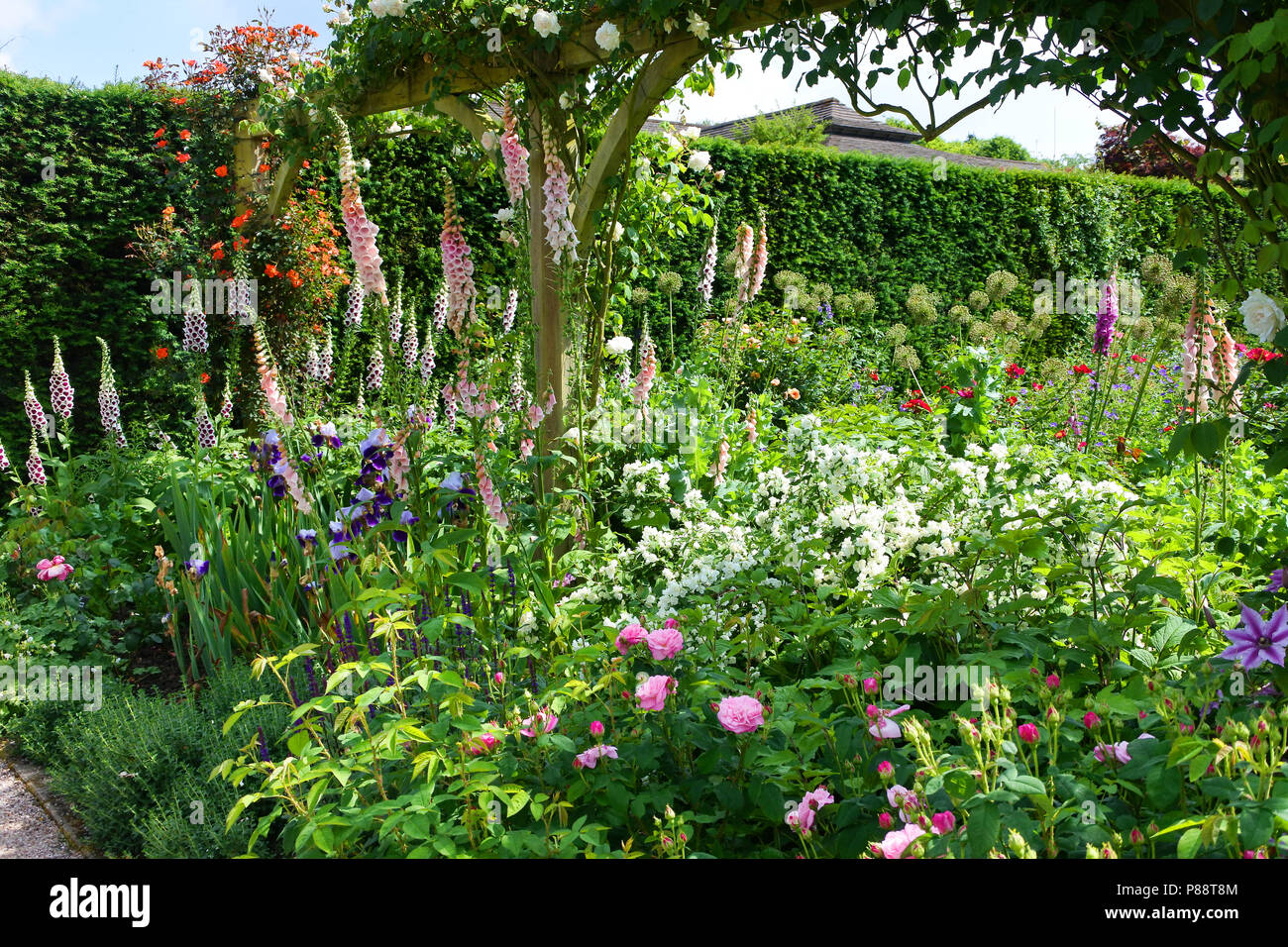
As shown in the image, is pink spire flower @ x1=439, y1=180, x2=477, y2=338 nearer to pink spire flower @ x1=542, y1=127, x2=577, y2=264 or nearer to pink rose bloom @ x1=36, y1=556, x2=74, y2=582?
pink spire flower @ x1=542, y1=127, x2=577, y2=264

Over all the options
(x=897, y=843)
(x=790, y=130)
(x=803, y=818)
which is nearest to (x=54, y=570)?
(x=803, y=818)

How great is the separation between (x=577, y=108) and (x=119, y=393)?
12.6 feet

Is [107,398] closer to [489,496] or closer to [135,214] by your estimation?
[135,214]

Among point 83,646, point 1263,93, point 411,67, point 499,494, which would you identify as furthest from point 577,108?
point 83,646

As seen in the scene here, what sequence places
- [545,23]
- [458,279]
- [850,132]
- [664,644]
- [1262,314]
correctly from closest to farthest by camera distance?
1. [664,644]
2. [1262,314]
3. [458,279]
4. [545,23]
5. [850,132]

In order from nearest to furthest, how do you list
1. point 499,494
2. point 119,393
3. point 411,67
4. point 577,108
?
point 499,494 < point 577,108 < point 411,67 < point 119,393

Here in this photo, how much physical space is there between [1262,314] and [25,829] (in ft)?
11.9

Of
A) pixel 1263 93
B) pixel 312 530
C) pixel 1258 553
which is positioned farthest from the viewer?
pixel 312 530

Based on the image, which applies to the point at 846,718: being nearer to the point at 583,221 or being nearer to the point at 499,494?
the point at 499,494

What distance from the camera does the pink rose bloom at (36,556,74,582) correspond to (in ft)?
12.5

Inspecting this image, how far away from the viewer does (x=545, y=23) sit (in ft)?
12.4

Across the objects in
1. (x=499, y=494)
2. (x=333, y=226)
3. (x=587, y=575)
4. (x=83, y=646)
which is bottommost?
(x=83, y=646)

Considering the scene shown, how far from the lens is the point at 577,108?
4199mm

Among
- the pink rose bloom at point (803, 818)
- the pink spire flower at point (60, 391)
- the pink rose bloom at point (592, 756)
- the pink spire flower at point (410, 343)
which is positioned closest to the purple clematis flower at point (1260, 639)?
the pink rose bloom at point (803, 818)
